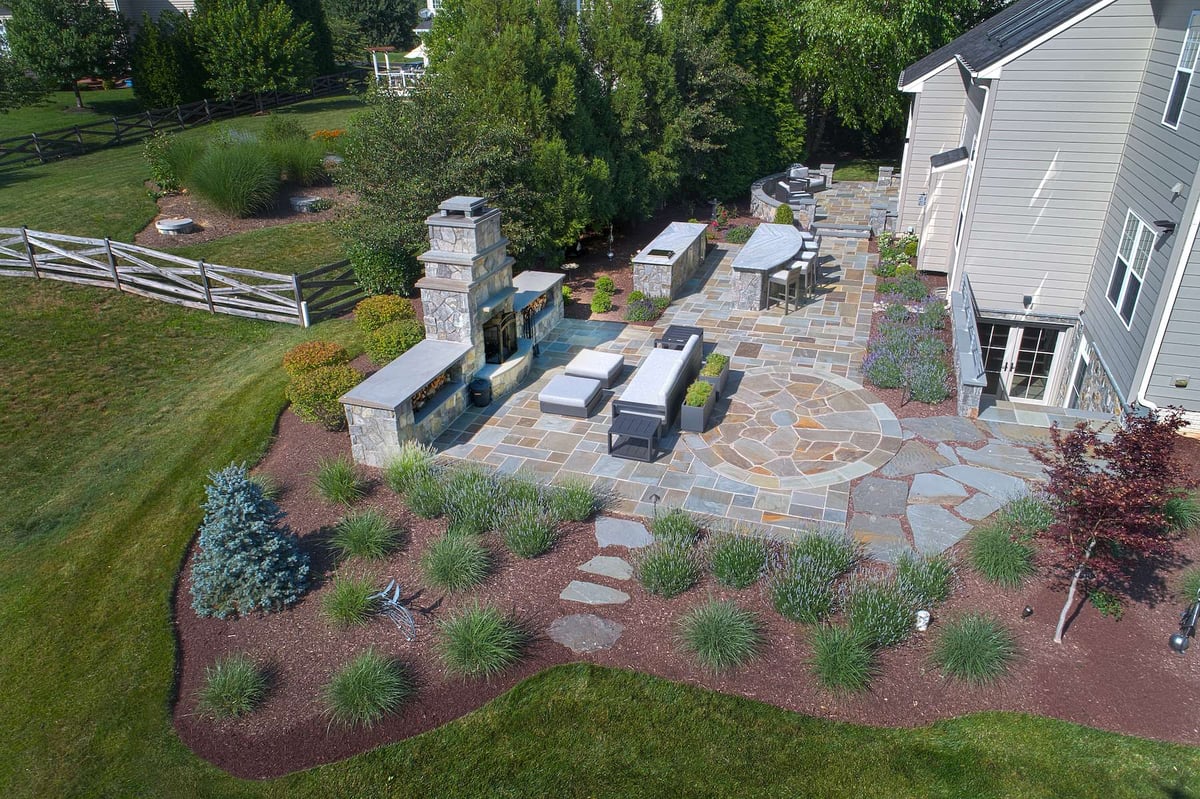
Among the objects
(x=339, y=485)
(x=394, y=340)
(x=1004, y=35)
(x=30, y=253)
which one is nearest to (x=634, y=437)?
(x=339, y=485)

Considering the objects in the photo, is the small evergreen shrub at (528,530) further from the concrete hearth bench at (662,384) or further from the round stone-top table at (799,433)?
the round stone-top table at (799,433)

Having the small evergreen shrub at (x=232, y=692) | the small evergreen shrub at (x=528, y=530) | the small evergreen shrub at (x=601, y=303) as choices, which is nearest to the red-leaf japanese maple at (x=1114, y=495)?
the small evergreen shrub at (x=528, y=530)

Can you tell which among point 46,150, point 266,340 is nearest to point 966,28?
point 266,340

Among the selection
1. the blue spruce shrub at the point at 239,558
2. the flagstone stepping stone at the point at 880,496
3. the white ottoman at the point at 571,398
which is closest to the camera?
the blue spruce shrub at the point at 239,558

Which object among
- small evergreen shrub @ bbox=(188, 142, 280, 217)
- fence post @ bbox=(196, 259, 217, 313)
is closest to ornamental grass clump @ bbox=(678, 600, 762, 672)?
fence post @ bbox=(196, 259, 217, 313)

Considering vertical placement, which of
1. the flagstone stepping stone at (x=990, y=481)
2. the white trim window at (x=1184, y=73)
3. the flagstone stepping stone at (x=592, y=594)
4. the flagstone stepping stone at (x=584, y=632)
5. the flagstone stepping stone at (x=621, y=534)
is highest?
the white trim window at (x=1184, y=73)

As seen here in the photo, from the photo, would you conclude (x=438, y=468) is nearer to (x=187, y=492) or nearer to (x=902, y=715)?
(x=187, y=492)

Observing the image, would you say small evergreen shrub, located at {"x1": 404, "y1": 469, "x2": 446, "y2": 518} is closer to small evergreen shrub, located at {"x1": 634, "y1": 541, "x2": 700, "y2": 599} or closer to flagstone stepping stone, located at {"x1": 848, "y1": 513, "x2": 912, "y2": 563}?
small evergreen shrub, located at {"x1": 634, "y1": 541, "x2": 700, "y2": 599}
